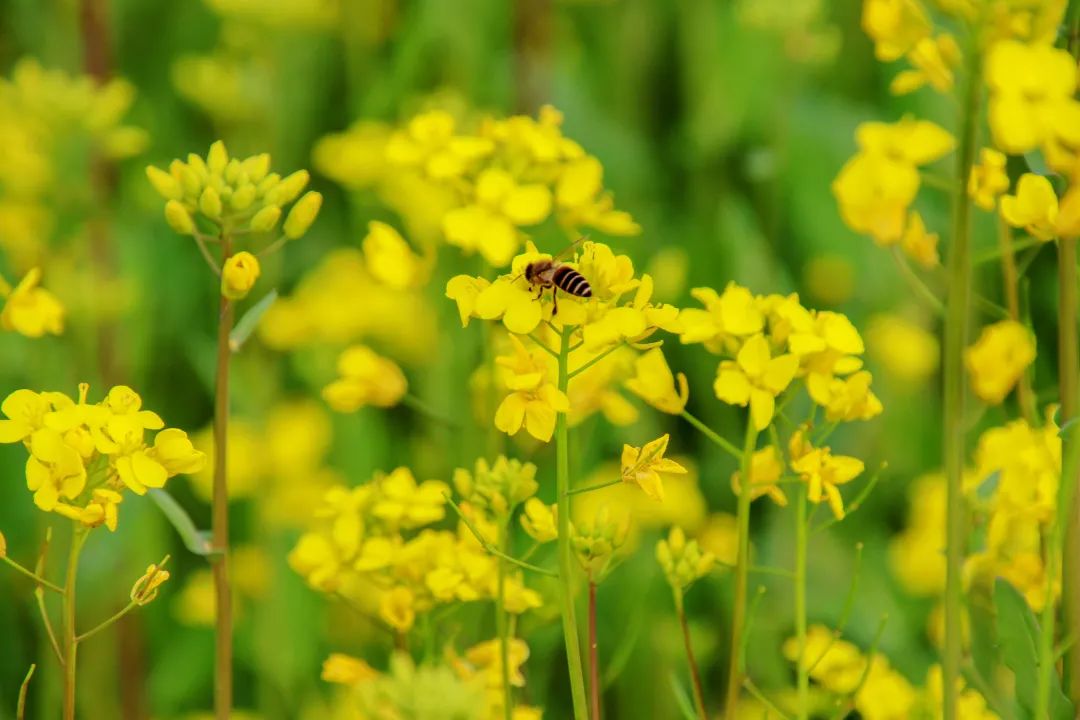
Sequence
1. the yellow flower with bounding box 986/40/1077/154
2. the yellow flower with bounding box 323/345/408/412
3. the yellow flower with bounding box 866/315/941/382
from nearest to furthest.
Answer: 1. the yellow flower with bounding box 986/40/1077/154
2. the yellow flower with bounding box 323/345/408/412
3. the yellow flower with bounding box 866/315/941/382

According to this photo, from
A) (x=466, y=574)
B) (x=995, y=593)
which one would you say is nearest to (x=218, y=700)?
(x=466, y=574)

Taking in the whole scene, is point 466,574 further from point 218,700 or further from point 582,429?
point 582,429

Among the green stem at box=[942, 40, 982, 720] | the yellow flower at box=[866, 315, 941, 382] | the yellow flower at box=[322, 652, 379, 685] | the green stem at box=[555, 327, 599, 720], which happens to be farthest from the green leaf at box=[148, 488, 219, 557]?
the yellow flower at box=[866, 315, 941, 382]

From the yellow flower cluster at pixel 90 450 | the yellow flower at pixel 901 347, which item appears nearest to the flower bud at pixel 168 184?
the yellow flower cluster at pixel 90 450

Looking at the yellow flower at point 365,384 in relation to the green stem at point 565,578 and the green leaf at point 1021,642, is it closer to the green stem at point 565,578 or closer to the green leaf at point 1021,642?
the green stem at point 565,578

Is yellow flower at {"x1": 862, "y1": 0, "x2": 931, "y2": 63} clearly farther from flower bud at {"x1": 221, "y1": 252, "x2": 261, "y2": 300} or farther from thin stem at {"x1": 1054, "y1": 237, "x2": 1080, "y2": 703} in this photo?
flower bud at {"x1": 221, "y1": 252, "x2": 261, "y2": 300}

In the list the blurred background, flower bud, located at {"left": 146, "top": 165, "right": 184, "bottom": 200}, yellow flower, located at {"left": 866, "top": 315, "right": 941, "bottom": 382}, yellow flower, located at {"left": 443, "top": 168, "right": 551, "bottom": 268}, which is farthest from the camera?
yellow flower, located at {"left": 866, "top": 315, "right": 941, "bottom": 382}

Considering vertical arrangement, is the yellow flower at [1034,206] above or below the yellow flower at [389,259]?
above
